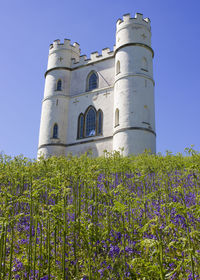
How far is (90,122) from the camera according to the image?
85.4 ft

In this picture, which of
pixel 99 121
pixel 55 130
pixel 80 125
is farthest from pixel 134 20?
pixel 55 130

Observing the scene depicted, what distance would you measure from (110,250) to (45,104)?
2548 cm

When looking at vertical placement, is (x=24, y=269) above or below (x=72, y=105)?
below

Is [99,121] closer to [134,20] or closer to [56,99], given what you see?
[56,99]

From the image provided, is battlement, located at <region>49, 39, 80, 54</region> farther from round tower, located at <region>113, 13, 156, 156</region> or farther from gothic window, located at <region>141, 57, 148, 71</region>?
gothic window, located at <region>141, 57, 148, 71</region>

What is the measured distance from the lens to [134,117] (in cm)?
2216

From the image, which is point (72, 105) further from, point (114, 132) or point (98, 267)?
point (98, 267)

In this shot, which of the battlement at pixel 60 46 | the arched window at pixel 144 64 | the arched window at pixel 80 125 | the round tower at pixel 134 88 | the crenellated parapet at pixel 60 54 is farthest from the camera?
the battlement at pixel 60 46

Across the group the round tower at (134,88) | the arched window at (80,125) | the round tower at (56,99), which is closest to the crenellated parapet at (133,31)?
the round tower at (134,88)

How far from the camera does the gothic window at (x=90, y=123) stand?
2527 centimetres

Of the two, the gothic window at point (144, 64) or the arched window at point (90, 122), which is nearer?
the gothic window at point (144, 64)

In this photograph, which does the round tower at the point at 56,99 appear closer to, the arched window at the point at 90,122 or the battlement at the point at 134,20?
the arched window at the point at 90,122

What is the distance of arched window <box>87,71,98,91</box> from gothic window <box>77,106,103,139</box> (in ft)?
7.44

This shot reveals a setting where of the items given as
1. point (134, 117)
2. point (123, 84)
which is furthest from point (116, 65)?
point (134, 117)
